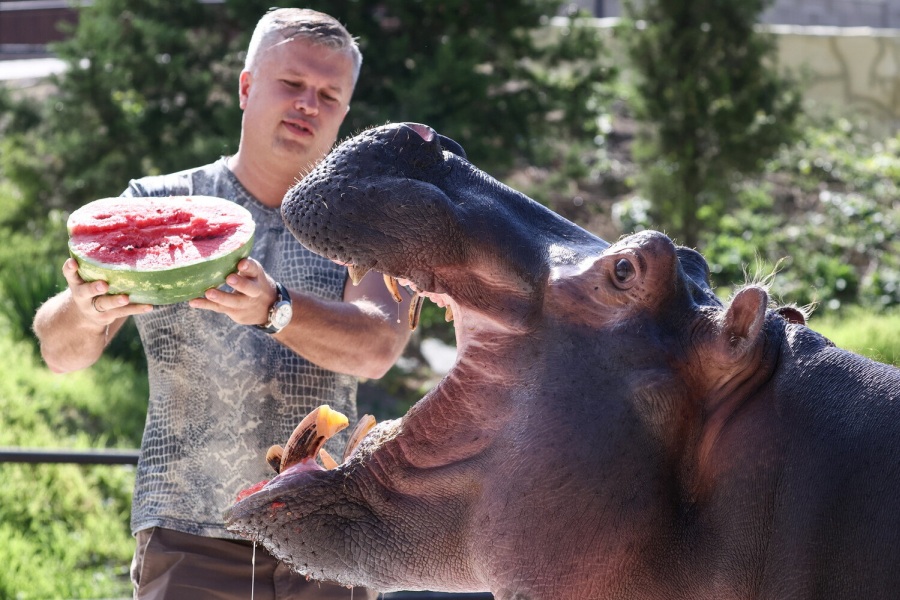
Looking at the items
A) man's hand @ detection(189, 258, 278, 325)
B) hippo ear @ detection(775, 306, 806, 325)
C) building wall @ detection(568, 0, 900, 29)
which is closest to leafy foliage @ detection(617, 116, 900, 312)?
building wall @ detection(568, 0, 900, 29)

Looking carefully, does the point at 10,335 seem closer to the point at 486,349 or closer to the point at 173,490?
the point at 173,490

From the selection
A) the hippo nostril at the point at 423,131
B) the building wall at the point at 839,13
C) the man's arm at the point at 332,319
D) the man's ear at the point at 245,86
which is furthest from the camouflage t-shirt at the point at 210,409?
the building wall at the point at 839,13

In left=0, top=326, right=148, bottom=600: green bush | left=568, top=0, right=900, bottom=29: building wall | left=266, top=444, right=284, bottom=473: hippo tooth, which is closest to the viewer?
left=266, top=444, right=284, bottom=473: hippo tooth

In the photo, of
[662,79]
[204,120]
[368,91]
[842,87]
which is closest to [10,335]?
[204,120]

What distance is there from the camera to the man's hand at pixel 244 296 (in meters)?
2.82

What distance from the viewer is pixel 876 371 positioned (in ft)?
5.08

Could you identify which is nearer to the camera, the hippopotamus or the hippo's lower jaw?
the hippopotamus

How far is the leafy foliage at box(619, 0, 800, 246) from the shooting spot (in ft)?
31.0

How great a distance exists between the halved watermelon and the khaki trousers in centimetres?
75

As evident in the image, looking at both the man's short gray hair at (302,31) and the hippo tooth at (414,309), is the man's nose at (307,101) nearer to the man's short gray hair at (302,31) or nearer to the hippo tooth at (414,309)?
the man's short gray hair at (302,31)

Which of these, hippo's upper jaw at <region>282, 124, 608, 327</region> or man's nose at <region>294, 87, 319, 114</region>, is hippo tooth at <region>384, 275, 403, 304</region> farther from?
man's nose at <region>294, 87, 319, 114</region>

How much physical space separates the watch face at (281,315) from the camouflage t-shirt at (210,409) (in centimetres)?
26

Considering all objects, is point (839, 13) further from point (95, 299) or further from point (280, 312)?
point (95, 299)

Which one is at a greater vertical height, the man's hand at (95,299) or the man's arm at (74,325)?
the man's hand at (95,299)
